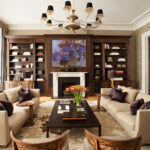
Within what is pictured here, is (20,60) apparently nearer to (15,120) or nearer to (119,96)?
(15,120)

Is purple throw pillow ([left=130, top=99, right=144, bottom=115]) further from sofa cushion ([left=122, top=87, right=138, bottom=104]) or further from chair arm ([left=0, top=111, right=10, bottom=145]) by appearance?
chair arm ([left=0, top=111, right=10, bottom=145])

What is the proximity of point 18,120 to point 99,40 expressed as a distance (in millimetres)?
5272

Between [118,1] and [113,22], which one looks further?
[113,22]

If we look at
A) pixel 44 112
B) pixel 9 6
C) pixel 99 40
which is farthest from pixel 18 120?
pixel 99 40

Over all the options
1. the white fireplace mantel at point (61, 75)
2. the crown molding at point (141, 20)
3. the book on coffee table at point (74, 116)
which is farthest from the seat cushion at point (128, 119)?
the crown molding at point (141, 20)

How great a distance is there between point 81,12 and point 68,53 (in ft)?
6.55

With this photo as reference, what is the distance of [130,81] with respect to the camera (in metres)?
6.76

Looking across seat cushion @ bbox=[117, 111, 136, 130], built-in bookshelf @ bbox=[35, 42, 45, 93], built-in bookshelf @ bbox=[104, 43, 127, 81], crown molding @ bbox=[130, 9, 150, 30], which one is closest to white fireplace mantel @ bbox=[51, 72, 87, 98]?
built-in bookshelf @ bbox=[35, 42, 45, 93]

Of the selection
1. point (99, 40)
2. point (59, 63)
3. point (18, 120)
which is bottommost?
point (18, 120)

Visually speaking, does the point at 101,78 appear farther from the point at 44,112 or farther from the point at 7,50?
the point at 7,50

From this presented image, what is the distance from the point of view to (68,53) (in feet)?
22.6

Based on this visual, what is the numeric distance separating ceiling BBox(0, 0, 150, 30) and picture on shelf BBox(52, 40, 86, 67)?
116 cm

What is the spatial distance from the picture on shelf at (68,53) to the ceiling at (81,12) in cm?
116

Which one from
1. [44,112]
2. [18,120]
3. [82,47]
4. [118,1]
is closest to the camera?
[18,120]
